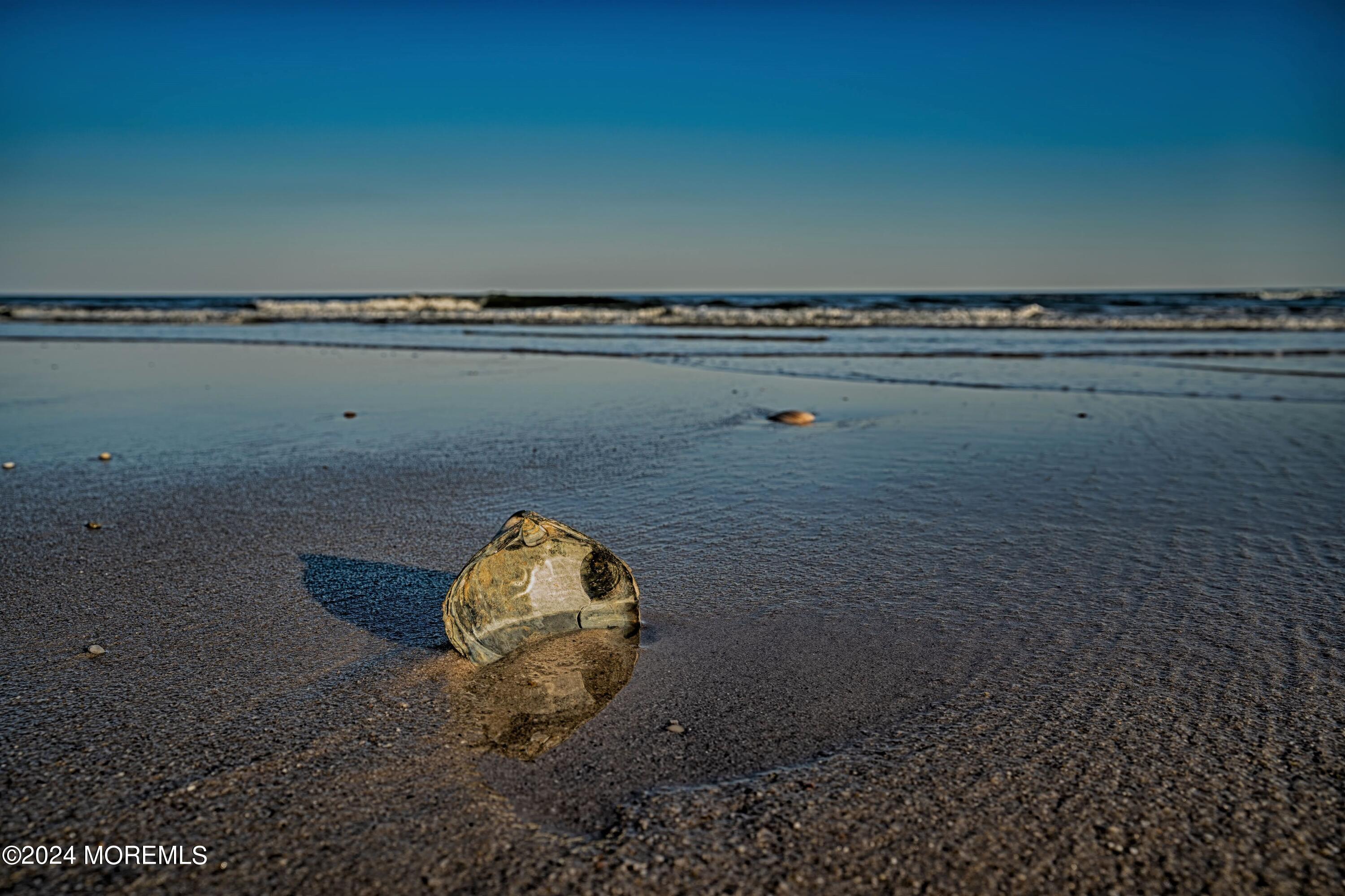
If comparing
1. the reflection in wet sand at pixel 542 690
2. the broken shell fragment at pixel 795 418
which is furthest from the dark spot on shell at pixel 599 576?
the broken shell fragment at pixel 795 418

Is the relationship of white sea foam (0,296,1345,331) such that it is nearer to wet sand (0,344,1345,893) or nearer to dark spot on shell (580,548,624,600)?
wet sand (0,344,1345,893)

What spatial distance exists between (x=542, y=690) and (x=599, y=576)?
1.43 ft

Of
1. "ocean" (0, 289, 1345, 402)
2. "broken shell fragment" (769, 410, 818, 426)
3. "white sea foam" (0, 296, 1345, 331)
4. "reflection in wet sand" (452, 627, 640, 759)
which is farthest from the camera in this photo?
"white sea foam" (0, 296, 1345, 331)

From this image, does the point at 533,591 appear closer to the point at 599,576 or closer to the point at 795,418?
the point at 599,576

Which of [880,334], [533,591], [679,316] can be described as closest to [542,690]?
[533,591]

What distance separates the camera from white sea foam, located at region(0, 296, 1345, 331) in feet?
69.2

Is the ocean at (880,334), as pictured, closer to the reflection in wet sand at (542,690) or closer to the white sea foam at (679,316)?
the white sea foam at (679,316)

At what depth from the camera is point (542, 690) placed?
7.59ft

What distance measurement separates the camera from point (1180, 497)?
438 centimetres

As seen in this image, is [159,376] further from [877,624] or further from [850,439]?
[877,624]

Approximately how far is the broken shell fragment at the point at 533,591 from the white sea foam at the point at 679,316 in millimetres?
20216

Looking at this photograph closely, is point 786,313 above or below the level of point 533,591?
above

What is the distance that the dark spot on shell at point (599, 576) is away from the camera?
262cm

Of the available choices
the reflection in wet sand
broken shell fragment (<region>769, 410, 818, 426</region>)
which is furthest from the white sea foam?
the reflection in wet sand
